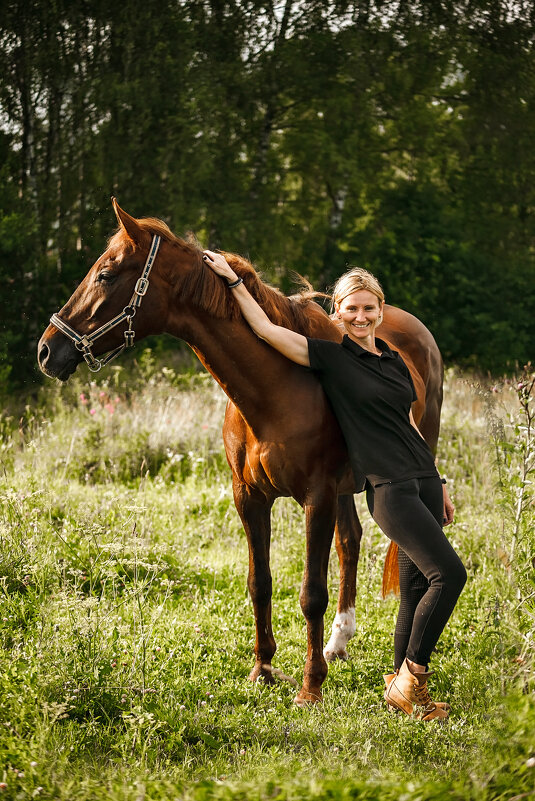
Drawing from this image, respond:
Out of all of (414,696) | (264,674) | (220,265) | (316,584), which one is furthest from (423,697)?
(220,265)

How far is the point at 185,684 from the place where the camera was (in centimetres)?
362

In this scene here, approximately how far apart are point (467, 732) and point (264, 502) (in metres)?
1.42

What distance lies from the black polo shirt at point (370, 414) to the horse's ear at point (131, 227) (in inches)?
35.9

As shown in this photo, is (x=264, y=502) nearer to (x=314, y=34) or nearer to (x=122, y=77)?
(x=122, y=77)

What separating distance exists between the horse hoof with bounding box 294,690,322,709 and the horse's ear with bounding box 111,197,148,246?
2.32 metres

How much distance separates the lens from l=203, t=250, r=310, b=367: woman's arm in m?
3.35

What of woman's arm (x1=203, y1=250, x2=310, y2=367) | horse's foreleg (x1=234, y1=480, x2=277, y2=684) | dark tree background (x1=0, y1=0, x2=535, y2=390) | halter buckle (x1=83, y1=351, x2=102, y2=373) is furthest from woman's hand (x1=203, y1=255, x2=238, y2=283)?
dark tree background (x1=0, y1=0, x2=535, y2=390)

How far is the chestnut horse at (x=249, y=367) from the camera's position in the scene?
325 cm

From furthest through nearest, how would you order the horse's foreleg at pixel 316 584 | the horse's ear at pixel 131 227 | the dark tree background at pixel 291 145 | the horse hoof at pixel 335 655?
the dark tree background at pixel 291 145 → the horse hoof at pixel 335 655 → the horse's foreleg at pixel 316 584 → the horse's ear at pixel 131 227

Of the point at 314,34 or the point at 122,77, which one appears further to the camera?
the point at 314,34

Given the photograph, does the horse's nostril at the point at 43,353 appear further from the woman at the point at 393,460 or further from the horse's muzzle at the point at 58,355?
the woman at the point at 393,460

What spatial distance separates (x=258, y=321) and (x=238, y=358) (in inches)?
8.0

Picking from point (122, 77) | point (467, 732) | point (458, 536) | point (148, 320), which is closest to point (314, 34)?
point (122, 77)

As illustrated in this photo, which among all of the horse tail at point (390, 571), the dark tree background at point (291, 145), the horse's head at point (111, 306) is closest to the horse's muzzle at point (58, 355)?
the horse's head at point (111, 306)
